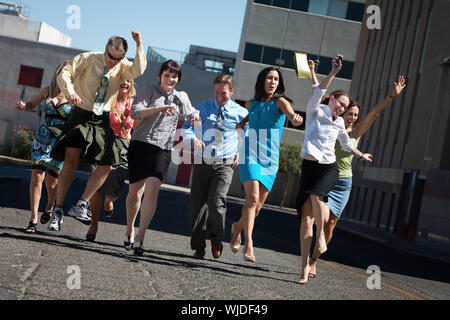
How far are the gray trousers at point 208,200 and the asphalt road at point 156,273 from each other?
33cm

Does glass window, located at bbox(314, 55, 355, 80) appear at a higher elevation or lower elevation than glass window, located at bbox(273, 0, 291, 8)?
lower

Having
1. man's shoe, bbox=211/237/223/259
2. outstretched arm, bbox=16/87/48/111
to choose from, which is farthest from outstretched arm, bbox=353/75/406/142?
outstretched arm, bbox=16/87/48/111

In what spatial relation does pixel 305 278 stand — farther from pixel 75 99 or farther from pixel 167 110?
pixel 75 99

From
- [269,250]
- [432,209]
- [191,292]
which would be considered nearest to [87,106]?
[191,292]

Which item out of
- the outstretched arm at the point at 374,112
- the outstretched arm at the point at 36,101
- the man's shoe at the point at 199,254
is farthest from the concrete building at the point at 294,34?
the outstretched arm at the point at 36,101

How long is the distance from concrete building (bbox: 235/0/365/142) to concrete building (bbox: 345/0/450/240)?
4.95 ft

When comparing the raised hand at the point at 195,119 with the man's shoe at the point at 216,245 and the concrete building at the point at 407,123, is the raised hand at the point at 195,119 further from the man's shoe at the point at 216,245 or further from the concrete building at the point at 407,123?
the concrete building at the point at 407,123

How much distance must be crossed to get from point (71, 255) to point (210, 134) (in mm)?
2062

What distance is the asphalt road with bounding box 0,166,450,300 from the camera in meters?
5.29

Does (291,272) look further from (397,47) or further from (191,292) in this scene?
(397,47)

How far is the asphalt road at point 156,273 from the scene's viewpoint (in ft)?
17.4

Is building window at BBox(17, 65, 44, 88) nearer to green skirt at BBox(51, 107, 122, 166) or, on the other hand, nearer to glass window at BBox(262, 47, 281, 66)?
→ glass window at BBox(262, 47, 281, 66)

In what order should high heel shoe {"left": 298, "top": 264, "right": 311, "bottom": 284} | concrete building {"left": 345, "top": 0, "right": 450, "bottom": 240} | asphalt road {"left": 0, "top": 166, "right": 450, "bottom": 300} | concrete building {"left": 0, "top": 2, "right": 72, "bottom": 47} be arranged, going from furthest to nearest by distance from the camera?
1. concrete building {"left": 0, "top": 2, "right": 72, "bottom": 47}
2. concrete building {"left": 345, "top": 0, "right": 450, "bottom": 240}
3. high heel shoe {"left": 298, "top": 264, "right": 311, "bottom": 284}
4. asphalt road {"left": 0, "top": 166, "right": 450, "bottom": 300}
